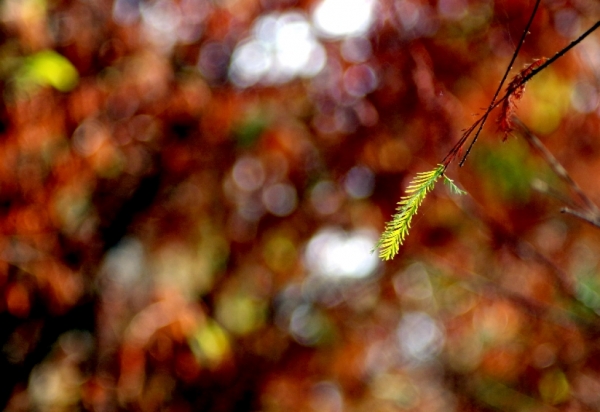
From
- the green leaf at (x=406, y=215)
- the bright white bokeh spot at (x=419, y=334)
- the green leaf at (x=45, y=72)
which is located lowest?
the bright white bokeh spot at (x=419, y=334)

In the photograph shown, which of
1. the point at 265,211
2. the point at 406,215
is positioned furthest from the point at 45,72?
the point at 406,215

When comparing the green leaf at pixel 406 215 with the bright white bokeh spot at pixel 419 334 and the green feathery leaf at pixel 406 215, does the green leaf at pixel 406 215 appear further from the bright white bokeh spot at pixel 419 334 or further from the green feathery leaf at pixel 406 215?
the bright white bokeh spot at pixel 419 334

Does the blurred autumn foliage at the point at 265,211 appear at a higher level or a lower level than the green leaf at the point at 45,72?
lower

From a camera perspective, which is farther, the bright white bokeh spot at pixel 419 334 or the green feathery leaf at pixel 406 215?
the bright white bokeh spot at pixel 419 334

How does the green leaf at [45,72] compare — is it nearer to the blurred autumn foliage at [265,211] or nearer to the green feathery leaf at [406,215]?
the blurred autumn foliage at [265,211]

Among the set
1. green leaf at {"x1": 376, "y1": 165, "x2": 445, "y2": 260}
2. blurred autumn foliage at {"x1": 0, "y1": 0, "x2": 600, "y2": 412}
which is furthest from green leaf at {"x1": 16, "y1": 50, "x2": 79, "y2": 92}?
green leaf at {"x1": 376, "y1": 165, "x2": 445, "y2": 260}

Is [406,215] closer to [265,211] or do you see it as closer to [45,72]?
[45,72]

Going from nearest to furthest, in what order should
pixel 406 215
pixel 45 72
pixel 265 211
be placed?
pixel 406 215
pixel 45 72
pixel 265 211

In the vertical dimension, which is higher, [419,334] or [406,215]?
[406,215]

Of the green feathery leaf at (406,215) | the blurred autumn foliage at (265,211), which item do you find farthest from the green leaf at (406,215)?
the blurred autumn foliage at (265,211)

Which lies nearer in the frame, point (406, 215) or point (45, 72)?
point (406, 215)
